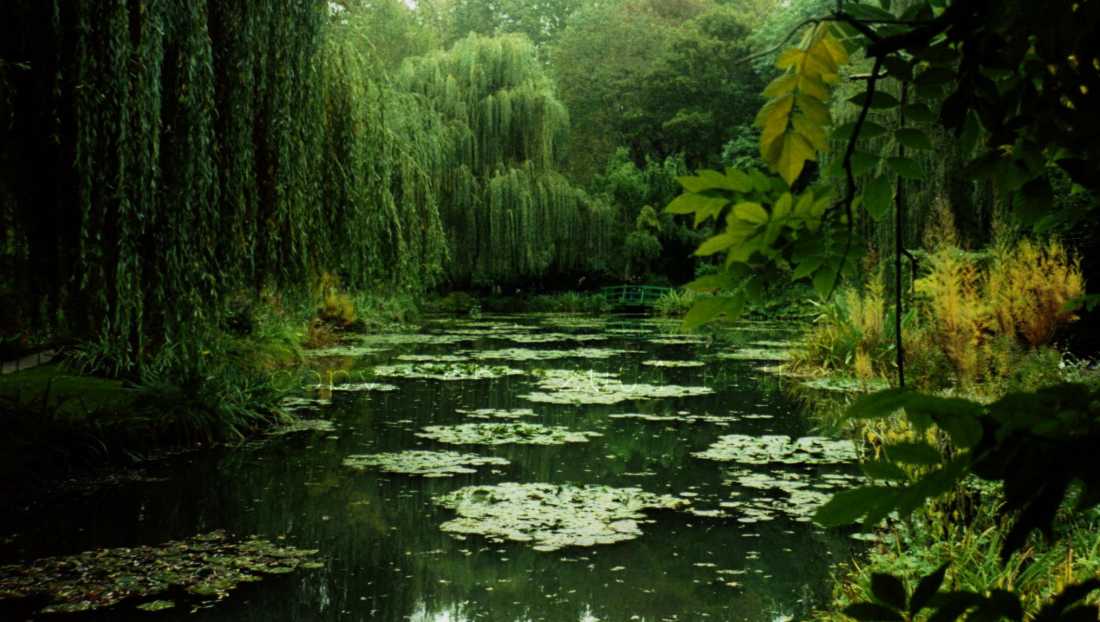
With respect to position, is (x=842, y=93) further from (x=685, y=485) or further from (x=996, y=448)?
(x=996, y=448)

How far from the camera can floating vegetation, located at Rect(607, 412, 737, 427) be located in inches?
315

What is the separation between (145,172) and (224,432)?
2.54 m

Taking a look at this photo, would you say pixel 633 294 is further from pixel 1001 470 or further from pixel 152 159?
pixel 1001 470

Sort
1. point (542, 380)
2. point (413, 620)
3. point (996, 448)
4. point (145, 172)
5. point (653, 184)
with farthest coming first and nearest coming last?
point (653, 184) → point (542, 380) → point (145, 172) → point (413, 620) → point (996, 448)

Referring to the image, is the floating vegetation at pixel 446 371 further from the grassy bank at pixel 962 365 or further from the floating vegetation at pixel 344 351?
the grassy bank at pixel 962 365

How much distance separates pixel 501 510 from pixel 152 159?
2.83m

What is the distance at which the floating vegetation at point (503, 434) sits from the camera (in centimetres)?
706

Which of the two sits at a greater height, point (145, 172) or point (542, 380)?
point (145, 172)

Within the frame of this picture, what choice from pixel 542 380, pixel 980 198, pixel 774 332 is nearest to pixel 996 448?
pixel 542 380

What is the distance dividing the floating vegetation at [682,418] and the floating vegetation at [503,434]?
0.85m

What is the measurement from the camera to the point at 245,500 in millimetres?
5305

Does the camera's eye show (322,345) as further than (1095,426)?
Yes

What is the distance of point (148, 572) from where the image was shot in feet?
13.3

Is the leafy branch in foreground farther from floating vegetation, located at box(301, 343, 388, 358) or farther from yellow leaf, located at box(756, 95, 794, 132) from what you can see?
floating vegetation, located at box(301, 343, 388, 358)
